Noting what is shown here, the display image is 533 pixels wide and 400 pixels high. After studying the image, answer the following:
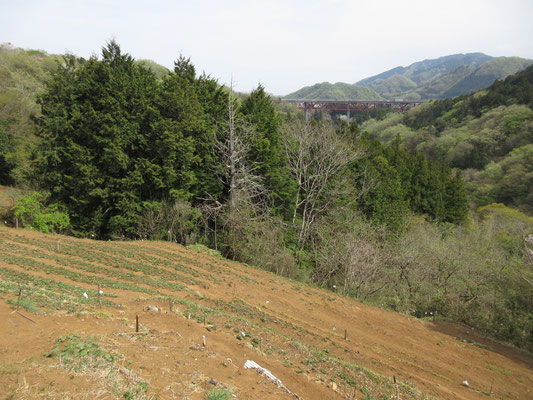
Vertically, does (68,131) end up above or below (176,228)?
above

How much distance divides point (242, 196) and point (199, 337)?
13148mm

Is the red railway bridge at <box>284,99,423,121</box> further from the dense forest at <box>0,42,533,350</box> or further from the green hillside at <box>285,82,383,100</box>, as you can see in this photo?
the green hillside at <box>285,82,383,100</box>

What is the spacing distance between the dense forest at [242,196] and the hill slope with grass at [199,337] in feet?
9.14

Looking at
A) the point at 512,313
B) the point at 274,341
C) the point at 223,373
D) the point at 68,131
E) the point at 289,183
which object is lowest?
the point at 512,313

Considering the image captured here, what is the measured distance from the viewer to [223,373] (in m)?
5.98

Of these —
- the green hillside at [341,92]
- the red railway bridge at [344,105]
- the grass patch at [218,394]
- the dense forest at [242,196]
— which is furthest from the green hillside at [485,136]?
the green hillside at [341,92]

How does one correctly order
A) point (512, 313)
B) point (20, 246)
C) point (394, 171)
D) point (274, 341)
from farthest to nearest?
1. point (394, 171)
2. point (512, 313)
3. point (20, 246)
4. point (274, 341)

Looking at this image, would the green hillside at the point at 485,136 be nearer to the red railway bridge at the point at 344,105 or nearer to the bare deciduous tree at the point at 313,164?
the red railway bridge at the point at 344,105

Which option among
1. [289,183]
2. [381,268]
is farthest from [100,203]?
[381,268]

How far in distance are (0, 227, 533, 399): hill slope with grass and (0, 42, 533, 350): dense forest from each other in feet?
9.14

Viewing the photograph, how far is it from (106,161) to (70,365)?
16.2 metres

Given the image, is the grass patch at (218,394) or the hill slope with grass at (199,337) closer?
the grass patch at (218,394)

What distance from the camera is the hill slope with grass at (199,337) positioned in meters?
5.24

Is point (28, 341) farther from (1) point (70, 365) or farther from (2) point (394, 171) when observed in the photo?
(2) point (394, 171)
